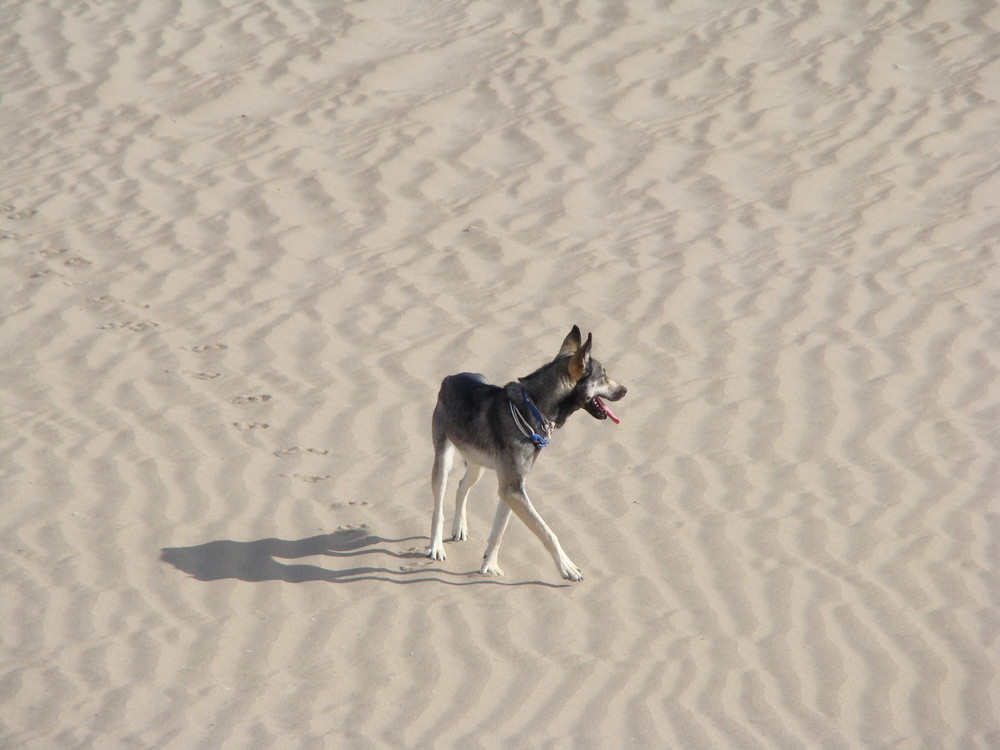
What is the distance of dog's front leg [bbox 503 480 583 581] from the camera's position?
5.12 metres

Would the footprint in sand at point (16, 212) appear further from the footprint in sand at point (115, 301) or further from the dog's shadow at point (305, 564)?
the dog's shadow at point (305, 564)

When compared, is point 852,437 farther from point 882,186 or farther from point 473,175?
point 473,175

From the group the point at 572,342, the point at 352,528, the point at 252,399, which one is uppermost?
the point at 572,342

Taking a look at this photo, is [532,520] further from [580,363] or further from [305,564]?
[305,564]

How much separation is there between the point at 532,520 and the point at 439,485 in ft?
1.75

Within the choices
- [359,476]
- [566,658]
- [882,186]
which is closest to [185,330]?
[359,476]

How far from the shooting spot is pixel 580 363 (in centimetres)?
506

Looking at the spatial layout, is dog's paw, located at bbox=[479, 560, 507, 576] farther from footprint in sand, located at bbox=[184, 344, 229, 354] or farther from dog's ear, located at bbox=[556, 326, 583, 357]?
footprint in sand, located at bbox=[184, 344, 229, 354]

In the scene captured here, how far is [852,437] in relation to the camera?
6391 millimetres

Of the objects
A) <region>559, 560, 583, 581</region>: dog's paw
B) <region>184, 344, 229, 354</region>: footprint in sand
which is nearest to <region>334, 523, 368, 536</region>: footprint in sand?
<region>559, 560, 583, 581</region>: dog's paw

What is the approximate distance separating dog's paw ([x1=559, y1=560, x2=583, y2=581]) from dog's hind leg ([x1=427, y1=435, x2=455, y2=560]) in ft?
2.09

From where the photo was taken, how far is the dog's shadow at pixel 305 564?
5.26m

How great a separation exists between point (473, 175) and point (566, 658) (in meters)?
5.42

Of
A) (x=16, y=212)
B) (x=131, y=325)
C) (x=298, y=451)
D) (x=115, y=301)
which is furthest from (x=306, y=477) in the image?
(x=16, y=212)
